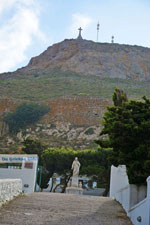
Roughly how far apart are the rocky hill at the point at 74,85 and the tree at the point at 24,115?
131 cm

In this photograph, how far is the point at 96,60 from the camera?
9862 cm

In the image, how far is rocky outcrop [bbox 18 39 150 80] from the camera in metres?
95.1

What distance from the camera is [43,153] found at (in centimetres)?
3278

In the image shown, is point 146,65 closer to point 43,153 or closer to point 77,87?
point 77,87

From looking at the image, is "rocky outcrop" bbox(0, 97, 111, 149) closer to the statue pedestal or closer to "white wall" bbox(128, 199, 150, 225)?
the statue pedestal

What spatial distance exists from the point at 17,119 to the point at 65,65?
39.9m

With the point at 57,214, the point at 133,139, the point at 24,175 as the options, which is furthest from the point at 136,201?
the point at 24,175

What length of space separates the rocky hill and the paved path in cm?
3684

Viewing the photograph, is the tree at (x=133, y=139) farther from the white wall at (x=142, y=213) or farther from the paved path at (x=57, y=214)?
the paved path at (x=57, y=214)

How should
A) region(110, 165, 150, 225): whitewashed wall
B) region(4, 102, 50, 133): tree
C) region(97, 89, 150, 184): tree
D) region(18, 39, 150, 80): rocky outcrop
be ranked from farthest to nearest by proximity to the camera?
region(18, 39, 150, 80): rocky outcrop, region(4, 102, 50, 133): tree, region(97, 89, 150, 184): tree, region(110, 165, 150, 225): whitewashed wall

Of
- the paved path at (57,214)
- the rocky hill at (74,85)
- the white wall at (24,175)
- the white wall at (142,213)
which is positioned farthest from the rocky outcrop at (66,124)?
the white wall at (142,213)

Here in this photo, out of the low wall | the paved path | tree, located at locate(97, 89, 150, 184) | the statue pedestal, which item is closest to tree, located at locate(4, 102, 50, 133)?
the statue pedestal

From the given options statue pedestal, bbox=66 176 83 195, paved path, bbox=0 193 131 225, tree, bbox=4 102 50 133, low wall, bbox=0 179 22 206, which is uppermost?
tree, bbox=4 102 50 133

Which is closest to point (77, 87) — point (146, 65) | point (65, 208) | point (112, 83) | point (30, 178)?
point (112, 83)
